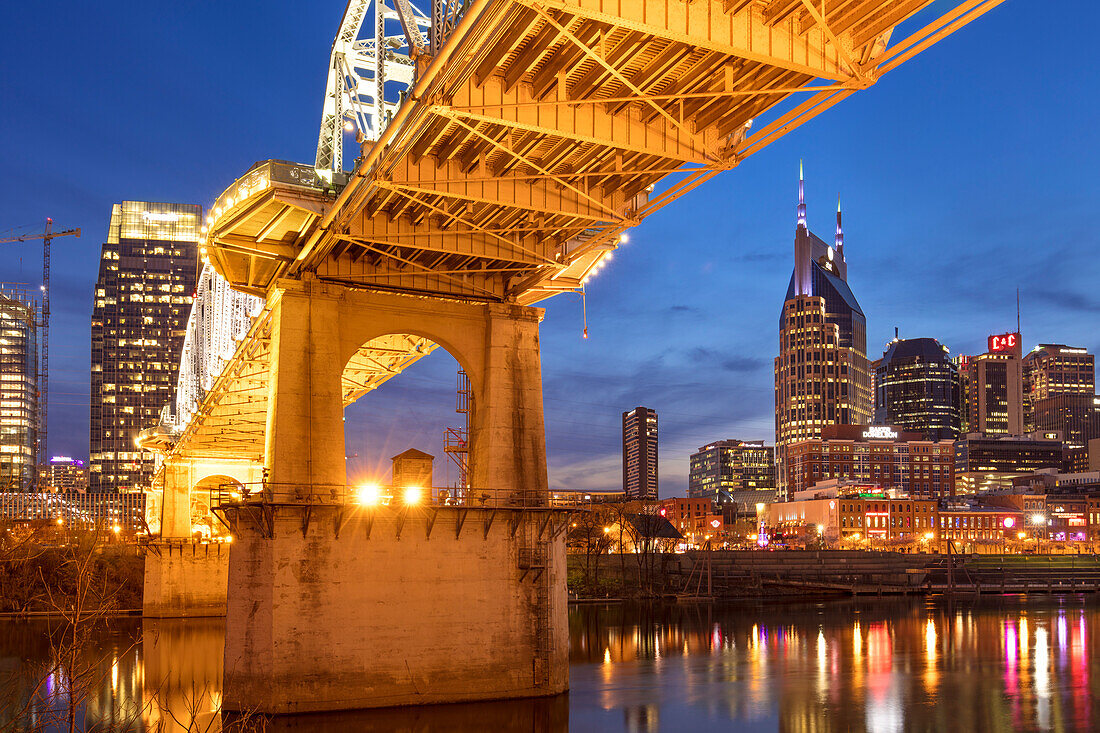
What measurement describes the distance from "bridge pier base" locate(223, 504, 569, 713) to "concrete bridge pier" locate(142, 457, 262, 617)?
49.6 metres

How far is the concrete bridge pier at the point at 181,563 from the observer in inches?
3354

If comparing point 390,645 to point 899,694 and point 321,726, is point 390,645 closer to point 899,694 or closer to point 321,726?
point 321,726

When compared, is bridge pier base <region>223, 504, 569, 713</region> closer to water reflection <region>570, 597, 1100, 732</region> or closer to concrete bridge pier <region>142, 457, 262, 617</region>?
water reflection <region>570, 597, 1100, 732</region>

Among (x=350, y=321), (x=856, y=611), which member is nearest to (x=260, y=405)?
(x=350, y=321)

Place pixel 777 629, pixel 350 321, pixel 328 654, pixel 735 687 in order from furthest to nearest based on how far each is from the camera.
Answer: pixel 777 629, pixel 735 687, pixel 350 321, pixel 328 654

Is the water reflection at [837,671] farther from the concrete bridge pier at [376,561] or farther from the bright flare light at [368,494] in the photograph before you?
the bright flare light at [368,494]

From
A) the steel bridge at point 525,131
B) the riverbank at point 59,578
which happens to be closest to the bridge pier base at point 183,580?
the riverbank at point 59,578

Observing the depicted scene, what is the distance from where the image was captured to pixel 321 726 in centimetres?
3469

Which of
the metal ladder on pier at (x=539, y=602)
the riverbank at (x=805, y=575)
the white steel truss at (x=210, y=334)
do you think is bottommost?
the riverbank at (x=805, y=575)

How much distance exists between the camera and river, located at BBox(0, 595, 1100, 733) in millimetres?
37094

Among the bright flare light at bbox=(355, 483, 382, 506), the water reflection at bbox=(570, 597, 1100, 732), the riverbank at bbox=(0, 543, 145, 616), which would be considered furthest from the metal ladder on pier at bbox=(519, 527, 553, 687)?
the riverbank at bbox=(0, 543, 145, 616)

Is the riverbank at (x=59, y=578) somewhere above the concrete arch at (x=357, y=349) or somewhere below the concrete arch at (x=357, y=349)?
below

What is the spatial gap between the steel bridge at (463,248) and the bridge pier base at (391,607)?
8 centimetres

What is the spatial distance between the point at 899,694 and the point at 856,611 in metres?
53.3
